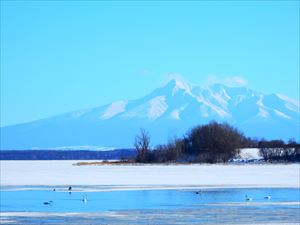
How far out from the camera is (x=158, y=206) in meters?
25.2

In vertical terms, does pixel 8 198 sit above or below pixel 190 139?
below

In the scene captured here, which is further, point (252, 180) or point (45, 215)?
point (252, 180)

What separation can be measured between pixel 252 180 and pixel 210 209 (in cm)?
1497

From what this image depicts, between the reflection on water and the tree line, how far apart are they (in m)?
41.8

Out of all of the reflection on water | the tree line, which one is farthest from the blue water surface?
the tree line

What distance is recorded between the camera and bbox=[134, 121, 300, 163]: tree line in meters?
73.9

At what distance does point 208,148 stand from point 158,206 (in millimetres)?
51373

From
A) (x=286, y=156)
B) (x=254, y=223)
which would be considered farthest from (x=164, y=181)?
(x=286, y=156)

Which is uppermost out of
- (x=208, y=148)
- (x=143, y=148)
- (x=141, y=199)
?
(x=143, y=148)

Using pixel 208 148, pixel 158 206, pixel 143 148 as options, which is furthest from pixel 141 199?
pixel 143 148

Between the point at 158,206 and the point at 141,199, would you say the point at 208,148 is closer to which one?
the point at 141,199

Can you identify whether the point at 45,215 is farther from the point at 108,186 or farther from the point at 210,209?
the point at 108,186

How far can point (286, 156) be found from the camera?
7238cm

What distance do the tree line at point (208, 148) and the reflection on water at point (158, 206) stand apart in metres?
41.8
